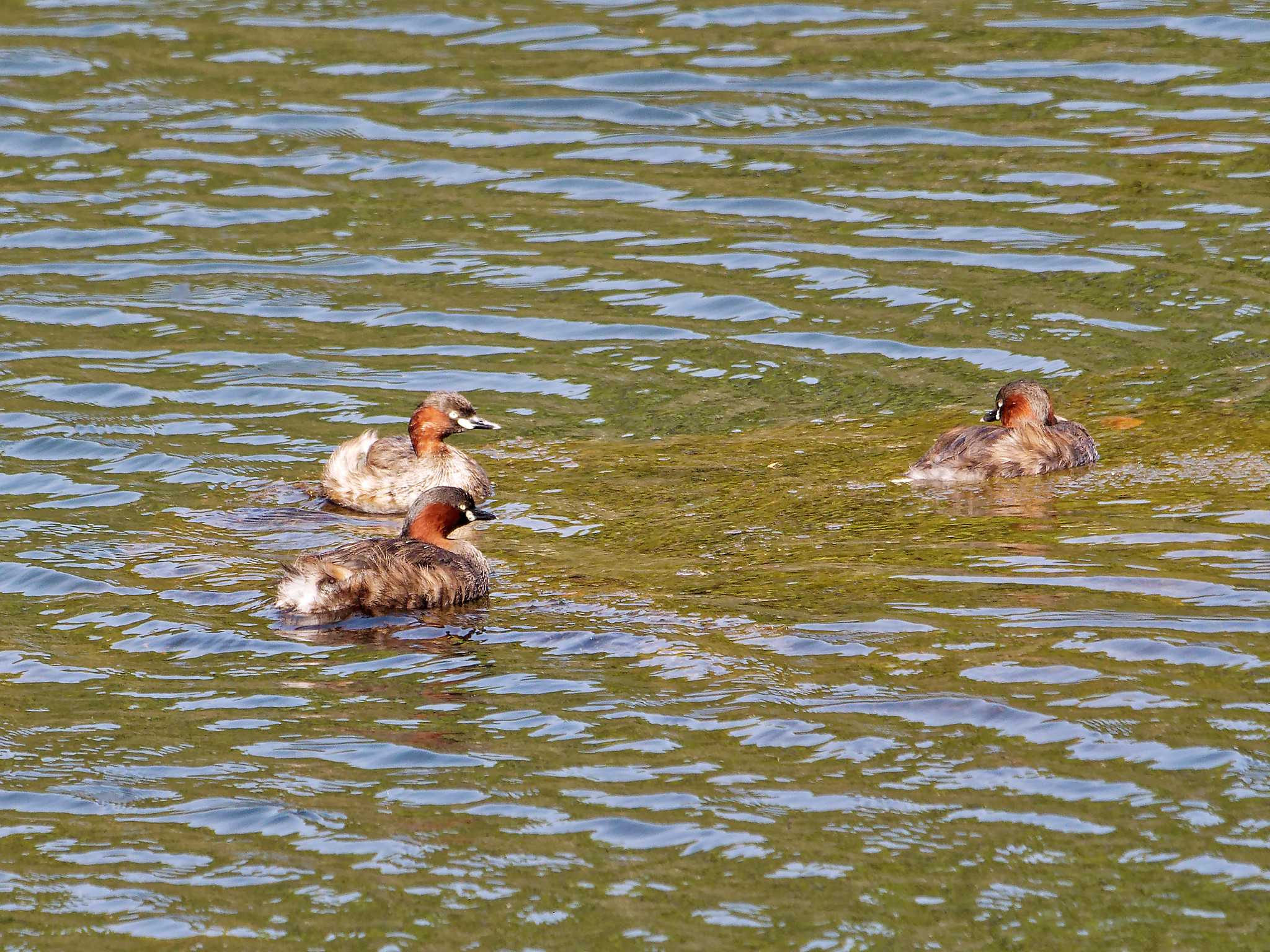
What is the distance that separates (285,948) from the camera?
6.47 meters

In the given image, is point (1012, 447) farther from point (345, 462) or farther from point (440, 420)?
point (345, 462)

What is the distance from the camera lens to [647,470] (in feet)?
39.8

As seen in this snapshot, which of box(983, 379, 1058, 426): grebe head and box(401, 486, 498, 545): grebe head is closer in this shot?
box(401, 486, 498, 545): grebe head

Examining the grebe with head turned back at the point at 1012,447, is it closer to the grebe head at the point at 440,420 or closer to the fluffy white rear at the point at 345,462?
the grebe head at the point at 440,420

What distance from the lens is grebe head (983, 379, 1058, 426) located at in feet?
38.0

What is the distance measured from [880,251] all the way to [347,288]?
A: 468 cm

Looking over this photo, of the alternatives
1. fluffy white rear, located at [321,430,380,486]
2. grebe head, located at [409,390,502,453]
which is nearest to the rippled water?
fluffy white rear, located at [321,430,380,486]

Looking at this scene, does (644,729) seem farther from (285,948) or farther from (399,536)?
(399,536)

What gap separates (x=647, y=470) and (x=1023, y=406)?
2449 mm

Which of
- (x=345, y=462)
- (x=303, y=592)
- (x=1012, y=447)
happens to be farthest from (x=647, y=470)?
(x=303, y=592)

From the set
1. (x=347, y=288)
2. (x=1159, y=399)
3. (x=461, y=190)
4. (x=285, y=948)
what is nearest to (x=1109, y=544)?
(x=1159, y=399)

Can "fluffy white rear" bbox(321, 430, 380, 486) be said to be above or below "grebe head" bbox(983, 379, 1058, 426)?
below

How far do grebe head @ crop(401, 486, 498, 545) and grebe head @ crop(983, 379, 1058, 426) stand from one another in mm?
3362

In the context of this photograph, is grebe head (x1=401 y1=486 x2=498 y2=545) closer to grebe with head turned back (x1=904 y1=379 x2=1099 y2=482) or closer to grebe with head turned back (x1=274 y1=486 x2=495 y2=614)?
grebe with head turned back (x1=274 y1=486 x2=495 y2=614)
